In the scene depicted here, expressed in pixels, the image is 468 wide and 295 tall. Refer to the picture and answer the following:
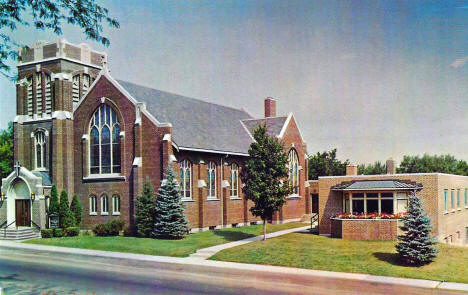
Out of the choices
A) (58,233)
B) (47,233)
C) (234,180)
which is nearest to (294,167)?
(234,180)

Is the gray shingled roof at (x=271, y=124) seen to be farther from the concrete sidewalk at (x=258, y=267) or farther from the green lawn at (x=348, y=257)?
the green lawn at (x=348, y=257)

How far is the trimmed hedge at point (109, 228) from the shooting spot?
32844 mm

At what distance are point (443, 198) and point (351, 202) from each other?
17.4 feet

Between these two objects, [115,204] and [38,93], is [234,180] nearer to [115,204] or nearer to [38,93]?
[115,204]

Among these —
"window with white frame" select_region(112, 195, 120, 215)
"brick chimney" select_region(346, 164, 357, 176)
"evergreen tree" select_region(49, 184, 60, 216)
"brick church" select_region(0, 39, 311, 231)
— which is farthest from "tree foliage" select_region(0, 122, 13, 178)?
"brick chimney" select_region(346, 164, 357, 176)

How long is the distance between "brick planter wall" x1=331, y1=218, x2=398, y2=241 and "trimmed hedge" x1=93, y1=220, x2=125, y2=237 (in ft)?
47.7

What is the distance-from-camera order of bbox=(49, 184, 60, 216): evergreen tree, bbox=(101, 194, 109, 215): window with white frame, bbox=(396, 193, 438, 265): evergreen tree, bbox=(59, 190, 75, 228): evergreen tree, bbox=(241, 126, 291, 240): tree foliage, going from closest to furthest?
bbox=(396, 193, 438, 265): evergreen tree < bbox=(241, 126, 291, 240): tree foliage < bbox=(59, 190, 75, 228): evergreen tree < bbox=(49, 184, 60, 216): evergreen tree < bbox=(101, 194, 109, 215): window with white frame

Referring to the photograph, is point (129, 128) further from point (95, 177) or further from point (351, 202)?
point (351, 202)

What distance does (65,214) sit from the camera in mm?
34188

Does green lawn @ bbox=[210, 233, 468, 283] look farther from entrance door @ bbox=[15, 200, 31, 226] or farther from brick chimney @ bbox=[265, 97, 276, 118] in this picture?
brick chimney @ bbox=[265, 97, 276, 118]

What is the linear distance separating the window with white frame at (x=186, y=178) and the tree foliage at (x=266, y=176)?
292 inches

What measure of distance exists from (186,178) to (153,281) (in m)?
16.4

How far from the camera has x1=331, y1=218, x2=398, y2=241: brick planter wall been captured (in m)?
26.8

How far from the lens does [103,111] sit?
117 feet
